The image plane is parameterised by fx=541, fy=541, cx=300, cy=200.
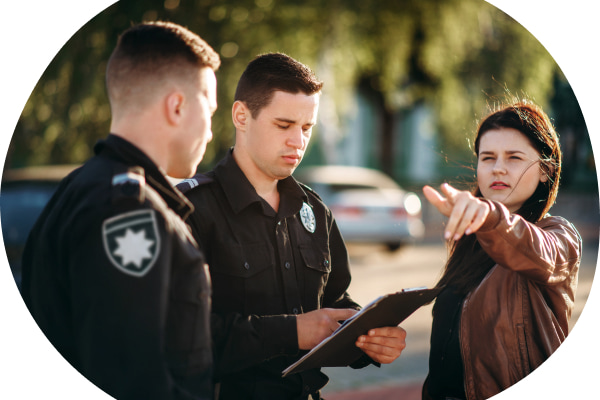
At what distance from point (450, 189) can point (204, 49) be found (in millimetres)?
750

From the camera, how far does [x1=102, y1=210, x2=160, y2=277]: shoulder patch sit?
120cm

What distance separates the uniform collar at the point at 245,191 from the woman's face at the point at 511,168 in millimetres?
659

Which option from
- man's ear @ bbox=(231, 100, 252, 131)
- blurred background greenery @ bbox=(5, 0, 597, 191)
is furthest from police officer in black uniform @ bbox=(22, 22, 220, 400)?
blurred background greenery @ bbox=(5, 0, 597, 191)

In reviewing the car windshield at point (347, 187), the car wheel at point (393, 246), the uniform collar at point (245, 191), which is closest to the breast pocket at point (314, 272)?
the uniform collar at point (245, 191)

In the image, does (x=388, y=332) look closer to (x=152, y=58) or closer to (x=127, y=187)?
(x=127, y=187)

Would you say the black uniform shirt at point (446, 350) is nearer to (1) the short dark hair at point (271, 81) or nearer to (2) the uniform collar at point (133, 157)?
(1) the short dark hair at point (271, 81)

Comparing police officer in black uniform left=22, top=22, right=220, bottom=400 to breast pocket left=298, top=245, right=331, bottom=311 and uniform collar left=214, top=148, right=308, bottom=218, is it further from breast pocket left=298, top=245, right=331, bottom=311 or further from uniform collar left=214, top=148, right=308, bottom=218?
breast pocket left=298, top=245, right=331, bottom=311

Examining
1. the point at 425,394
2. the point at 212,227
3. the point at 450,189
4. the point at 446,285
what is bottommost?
the point at 425,394

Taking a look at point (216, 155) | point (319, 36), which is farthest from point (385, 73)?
point (216, 155)

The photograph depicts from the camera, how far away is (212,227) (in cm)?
171

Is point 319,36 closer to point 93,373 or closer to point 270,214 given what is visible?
point 270,214

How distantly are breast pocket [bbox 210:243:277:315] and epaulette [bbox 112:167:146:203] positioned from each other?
50 centimetres

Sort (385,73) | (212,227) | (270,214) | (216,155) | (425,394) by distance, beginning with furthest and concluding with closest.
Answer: (385,73), (216,155), (425,394), (270,214), (212,227)

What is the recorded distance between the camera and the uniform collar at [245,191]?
5.83ft
